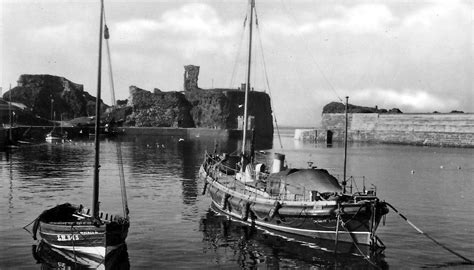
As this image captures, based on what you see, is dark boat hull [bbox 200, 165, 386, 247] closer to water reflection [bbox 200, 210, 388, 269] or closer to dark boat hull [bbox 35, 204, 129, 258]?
water reflection [bbox 200, 210, 388, 269]

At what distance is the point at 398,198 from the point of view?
151ft

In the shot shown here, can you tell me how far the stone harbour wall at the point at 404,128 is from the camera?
133375mm

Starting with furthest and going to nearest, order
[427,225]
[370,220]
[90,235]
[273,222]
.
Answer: [427,225] → [273,222] → [370,220] → [90,235]

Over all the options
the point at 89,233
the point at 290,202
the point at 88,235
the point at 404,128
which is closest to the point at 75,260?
the point at 88,235

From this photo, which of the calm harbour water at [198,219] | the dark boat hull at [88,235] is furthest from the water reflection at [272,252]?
the dark boat hull at [88,235]

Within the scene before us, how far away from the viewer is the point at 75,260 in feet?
78.5

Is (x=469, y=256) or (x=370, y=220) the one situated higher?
(x=370, y=220)

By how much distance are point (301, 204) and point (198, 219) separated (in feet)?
33.4

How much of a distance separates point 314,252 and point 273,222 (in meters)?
4.64

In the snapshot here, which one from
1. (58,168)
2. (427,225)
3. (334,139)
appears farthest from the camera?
(334,139)

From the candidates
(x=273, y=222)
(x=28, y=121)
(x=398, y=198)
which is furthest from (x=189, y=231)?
(x=28, y=121)

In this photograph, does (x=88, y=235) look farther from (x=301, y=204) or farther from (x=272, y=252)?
(x=301, y=204)

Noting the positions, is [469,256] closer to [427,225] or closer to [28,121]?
[427,225]

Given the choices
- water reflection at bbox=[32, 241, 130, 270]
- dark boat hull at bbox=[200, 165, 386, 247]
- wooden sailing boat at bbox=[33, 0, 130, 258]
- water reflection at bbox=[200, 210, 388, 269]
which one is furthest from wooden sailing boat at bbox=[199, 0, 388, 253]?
wooden sailing boat at bbox=[33, 0, 130, 258]
